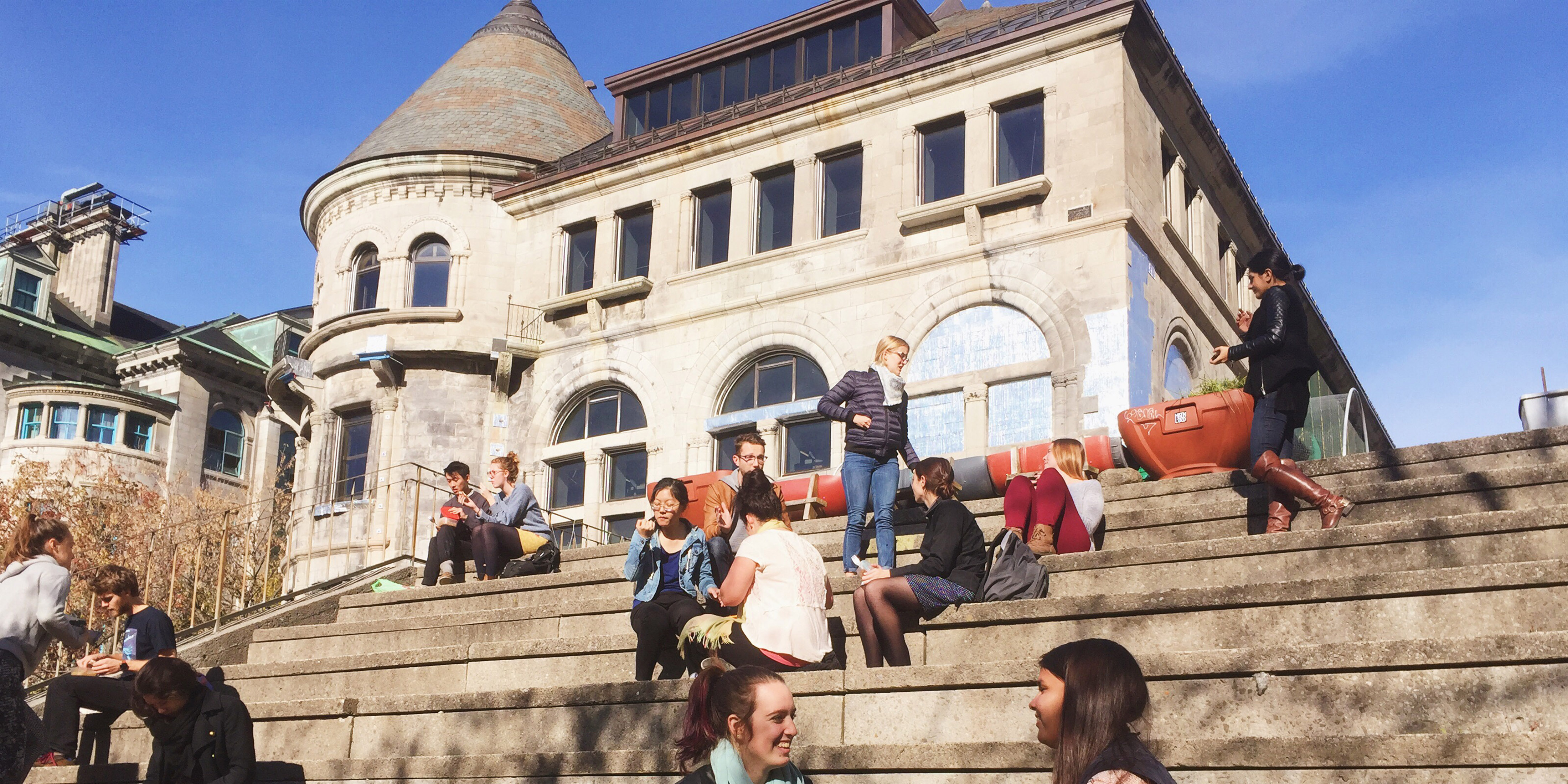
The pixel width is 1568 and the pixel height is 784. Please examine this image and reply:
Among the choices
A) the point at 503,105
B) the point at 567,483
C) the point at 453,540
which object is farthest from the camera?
the point at 503,105

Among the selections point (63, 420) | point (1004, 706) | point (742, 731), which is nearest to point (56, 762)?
point (742, 731)

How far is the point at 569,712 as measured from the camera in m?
8.16

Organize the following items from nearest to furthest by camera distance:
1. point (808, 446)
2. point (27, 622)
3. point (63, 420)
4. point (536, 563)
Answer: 1. point (27, 622)
2. point (536, 563)
3. point (808, 446)
4. point (63, 420)

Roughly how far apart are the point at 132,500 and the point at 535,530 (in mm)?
29218

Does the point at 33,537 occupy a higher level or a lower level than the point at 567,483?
lower

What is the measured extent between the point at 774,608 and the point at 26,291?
46500 millimetres

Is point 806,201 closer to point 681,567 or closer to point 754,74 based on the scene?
point 754,74

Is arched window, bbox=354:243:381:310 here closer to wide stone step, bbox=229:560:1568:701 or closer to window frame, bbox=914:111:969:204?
window frame, bbox=914:111:969:204

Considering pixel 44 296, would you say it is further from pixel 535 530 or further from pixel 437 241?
pixel 535 530

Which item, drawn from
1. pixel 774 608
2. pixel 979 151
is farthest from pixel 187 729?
pixel 979 151

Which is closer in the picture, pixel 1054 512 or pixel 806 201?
pixel 1054 512

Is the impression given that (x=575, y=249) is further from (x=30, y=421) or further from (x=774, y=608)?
(x=30, y=421)

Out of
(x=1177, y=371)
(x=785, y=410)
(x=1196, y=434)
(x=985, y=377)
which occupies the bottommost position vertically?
(x=1196, y=434)

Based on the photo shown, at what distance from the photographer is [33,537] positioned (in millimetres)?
8453
